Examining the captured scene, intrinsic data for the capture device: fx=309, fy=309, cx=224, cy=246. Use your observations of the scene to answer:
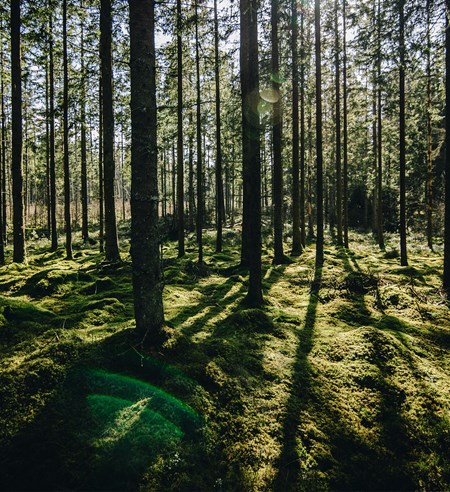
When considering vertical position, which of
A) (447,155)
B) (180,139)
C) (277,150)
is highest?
(180,139)

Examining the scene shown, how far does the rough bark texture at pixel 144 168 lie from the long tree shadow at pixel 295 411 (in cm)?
206

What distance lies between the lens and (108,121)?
466 inches

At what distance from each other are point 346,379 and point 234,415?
190cm

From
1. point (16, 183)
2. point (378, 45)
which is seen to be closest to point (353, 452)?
point (16, 183)

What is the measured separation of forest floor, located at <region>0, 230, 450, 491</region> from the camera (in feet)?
9.93

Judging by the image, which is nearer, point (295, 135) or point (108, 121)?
point (108, 121)

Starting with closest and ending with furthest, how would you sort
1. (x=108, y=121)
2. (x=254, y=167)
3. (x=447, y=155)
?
(x=254, y=167) < (x=447, y=155) < (x=108, y=121)

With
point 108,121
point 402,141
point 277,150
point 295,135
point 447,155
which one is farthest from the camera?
point 295,135

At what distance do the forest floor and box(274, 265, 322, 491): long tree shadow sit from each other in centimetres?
1

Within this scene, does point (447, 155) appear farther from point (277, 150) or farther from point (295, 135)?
point (295, 135)

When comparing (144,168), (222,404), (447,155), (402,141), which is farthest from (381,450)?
(402,141)

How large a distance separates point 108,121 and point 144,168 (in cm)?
906

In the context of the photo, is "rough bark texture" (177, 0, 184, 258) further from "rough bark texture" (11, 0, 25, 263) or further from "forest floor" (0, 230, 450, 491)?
"forest floor" (0, 230, 450, 491)

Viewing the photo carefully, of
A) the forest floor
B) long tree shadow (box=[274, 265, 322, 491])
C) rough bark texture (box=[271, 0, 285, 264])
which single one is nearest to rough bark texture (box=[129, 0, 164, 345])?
the forest floor
